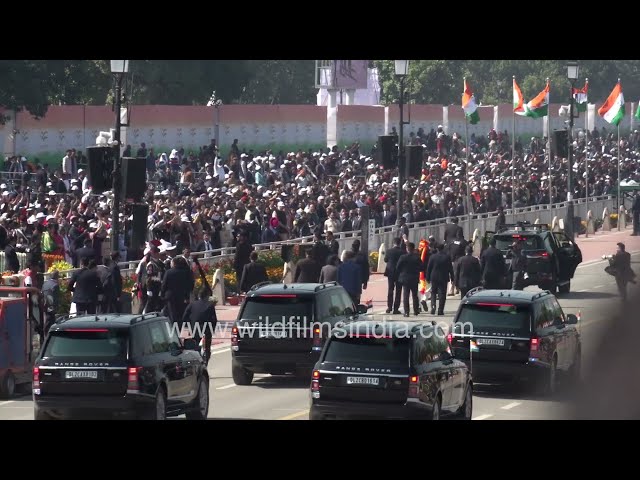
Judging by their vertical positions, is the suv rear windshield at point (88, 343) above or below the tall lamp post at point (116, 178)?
below

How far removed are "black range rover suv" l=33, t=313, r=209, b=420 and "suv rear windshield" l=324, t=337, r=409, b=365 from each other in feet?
6.90

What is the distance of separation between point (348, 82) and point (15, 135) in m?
36.6

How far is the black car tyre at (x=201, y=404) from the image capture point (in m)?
20.5

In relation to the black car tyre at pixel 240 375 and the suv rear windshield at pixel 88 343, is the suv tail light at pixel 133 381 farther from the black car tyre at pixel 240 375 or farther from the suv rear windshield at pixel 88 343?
the black car tyre at pixel 240 375

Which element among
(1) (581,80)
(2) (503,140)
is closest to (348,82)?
(2) (503,140)

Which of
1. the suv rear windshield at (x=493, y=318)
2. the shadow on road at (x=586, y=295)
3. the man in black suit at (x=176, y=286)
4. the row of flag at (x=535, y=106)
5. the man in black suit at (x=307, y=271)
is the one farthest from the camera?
the row of flag at (x=535, y=106)

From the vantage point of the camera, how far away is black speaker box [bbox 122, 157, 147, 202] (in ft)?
102

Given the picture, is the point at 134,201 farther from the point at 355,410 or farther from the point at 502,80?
the point at 502,80

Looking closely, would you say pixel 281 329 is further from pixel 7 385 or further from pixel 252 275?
pixel 252 275

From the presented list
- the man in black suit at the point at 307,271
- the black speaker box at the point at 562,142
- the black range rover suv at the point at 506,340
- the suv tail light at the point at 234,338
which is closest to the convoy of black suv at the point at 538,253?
the man in black suit at the point at 307,271

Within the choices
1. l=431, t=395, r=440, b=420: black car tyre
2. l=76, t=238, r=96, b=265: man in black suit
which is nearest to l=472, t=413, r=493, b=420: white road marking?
l=431, t=395, r=440, b=420: black car tyre

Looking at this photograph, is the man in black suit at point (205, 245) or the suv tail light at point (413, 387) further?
the man in black suit at point (205, 245)

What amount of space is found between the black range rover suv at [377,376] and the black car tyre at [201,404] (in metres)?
2.26

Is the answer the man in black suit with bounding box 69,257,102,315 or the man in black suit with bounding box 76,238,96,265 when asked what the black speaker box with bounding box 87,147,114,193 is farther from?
the man in black suit with bounding box 69,257,102,315
